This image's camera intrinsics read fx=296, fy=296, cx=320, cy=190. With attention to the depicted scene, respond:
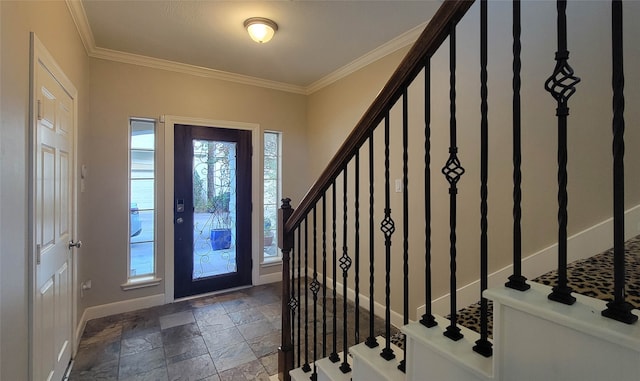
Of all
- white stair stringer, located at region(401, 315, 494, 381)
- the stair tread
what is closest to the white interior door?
the stair tread

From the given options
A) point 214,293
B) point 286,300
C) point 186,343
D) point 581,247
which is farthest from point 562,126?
point 214,293

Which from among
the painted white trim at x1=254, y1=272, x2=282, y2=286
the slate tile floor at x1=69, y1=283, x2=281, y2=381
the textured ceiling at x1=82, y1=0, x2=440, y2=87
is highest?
the textured ceiling at x1=82, y1=0, x2=440, y2=87

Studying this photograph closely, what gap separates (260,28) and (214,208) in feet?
6.78

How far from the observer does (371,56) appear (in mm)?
3055

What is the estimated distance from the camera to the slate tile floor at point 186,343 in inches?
83.0

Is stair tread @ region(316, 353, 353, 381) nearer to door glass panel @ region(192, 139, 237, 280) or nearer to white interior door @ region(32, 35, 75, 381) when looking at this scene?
white interior door @ region(32, 35, 75, 381)

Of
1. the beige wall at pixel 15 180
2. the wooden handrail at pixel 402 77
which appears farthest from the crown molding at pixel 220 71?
the wooden handrail at pixel 402 77

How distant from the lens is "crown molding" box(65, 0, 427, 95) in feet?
7.97

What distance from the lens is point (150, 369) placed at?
7.00 ft

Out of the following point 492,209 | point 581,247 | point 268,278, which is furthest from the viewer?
point 268,278

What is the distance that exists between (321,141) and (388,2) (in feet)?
6.36

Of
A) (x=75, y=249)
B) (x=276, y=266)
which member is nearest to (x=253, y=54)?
(x=75, y=249)

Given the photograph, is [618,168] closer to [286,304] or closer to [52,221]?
[286,304]

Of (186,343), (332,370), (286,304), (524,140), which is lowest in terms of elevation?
(186,343)
